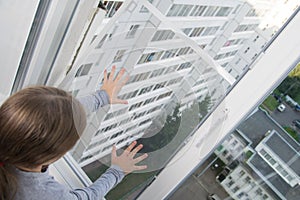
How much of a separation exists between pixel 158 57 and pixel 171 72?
0.21 ft

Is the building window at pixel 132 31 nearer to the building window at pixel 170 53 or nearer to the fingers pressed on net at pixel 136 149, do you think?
the building window at pixel 170 53

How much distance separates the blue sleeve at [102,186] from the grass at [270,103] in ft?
1.60

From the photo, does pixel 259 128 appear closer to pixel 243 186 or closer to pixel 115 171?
pixel 243 186

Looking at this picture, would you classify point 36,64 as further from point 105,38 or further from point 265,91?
point 265,91

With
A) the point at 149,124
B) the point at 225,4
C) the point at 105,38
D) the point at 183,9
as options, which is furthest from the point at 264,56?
the point at 105,38

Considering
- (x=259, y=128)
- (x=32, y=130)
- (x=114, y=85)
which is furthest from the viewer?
(x=114, y=85)

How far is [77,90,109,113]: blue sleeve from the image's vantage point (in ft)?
3.72

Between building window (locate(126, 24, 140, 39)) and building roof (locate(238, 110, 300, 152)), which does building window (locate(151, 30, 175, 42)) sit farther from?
building roof (locate(238, 110, 300, 152))

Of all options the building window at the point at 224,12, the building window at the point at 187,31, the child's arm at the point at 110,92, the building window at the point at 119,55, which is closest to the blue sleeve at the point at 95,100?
the child's arm at the point at 110,92

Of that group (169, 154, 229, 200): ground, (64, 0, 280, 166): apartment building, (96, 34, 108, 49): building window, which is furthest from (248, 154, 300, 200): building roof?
(96, 34, 108, 49): building window

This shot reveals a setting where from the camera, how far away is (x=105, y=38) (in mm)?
1191

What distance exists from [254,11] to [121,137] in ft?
1.82

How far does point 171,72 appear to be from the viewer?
41.9 inches

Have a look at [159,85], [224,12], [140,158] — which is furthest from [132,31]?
[140,158]
